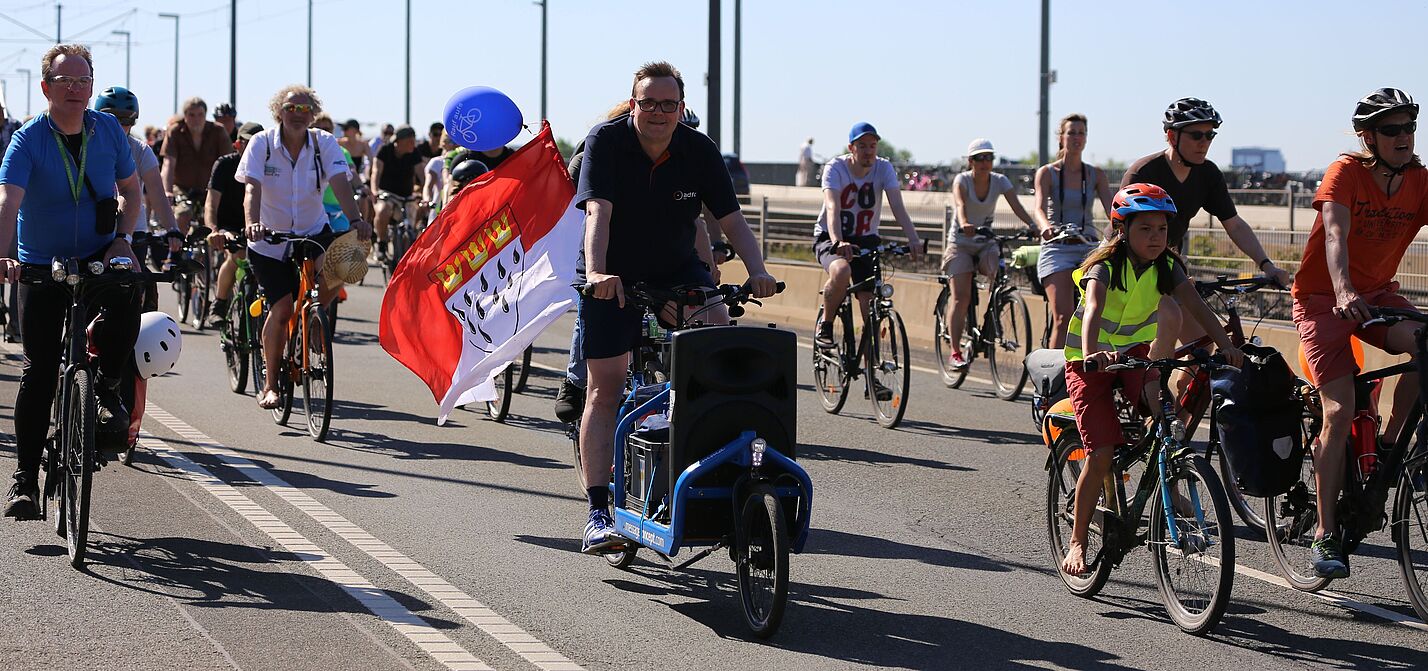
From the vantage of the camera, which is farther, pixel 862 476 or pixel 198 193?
pixel 198 193

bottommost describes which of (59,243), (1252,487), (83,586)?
(83,586)

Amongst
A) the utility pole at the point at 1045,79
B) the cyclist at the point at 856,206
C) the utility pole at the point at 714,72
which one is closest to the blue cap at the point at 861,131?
the cyclist at the point at 856,206

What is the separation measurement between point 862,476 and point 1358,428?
329cm

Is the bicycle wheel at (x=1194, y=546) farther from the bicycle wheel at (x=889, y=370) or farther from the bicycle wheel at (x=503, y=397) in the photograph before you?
the bicycle wheel at (x=503, y=397)

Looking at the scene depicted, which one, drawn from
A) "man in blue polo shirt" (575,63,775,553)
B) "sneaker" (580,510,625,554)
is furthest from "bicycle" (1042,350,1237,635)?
"sneaker" (580,510,625,554)

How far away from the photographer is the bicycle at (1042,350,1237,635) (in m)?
6.19

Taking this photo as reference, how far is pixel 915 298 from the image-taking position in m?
18.2

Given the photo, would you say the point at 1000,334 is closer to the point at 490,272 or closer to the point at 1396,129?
the point at 490,272

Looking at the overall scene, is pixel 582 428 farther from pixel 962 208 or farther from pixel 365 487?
pixel 962 208

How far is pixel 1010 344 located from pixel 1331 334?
646 cm

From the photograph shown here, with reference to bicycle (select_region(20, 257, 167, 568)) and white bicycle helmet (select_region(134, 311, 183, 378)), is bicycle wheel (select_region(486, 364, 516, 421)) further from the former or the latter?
bicycle (select_region(20, 257, 167, 568))

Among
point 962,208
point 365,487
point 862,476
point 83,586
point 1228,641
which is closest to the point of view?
point 1228,641

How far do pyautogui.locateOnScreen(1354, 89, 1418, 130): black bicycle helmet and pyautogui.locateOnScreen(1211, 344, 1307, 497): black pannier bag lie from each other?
0.95m

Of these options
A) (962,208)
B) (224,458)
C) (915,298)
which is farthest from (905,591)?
(915,298)
